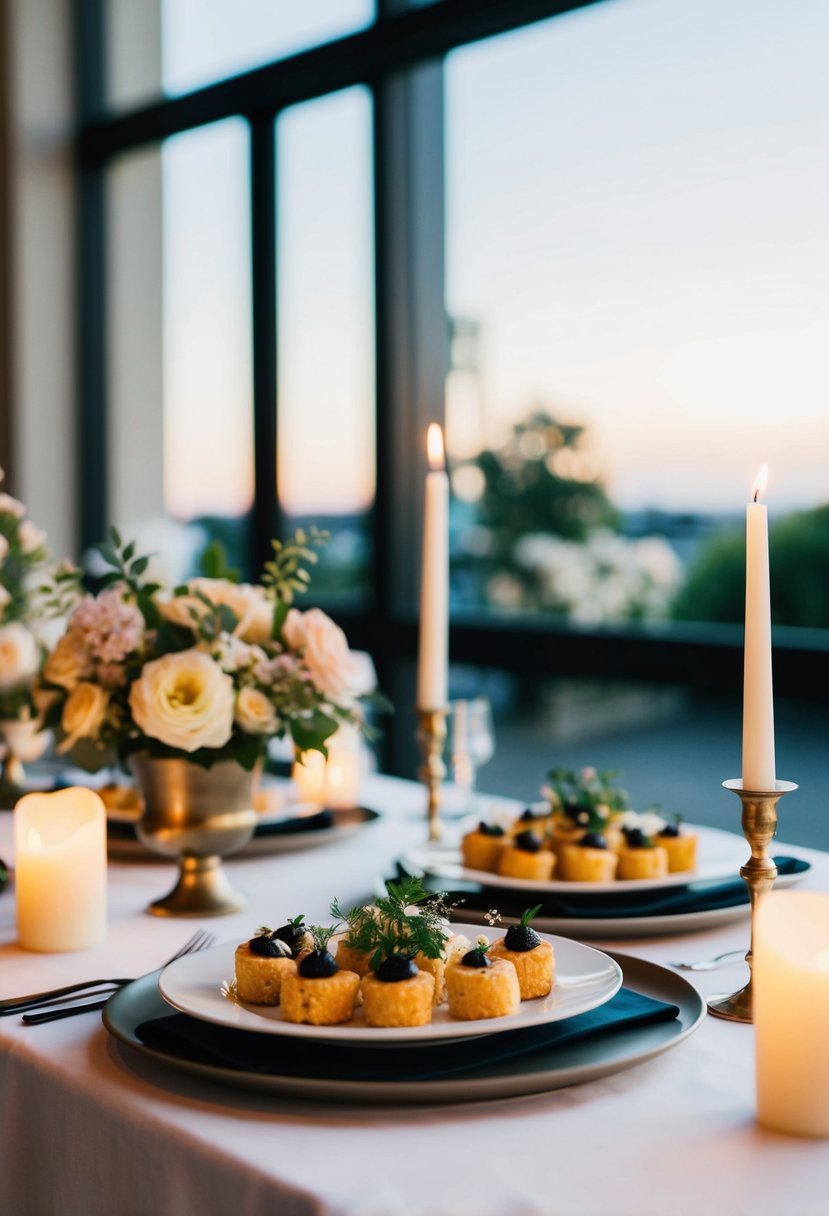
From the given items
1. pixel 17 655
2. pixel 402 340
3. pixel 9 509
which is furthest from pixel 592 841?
pixel 402 340

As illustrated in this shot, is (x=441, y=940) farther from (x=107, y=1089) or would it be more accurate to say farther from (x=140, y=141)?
(x=140, y=141)

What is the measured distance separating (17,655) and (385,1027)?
1003 mm

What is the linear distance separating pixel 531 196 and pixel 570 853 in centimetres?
196

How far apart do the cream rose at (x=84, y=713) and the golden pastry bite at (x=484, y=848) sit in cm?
41

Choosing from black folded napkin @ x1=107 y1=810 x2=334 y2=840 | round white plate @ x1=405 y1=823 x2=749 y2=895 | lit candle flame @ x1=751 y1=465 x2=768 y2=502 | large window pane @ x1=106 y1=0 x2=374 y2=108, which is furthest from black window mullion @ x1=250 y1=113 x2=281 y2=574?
lit candle flame @ x1=751 y1=465 x2=768 y2=502

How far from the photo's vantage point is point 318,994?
0.89m

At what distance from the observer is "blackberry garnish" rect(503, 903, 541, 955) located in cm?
94

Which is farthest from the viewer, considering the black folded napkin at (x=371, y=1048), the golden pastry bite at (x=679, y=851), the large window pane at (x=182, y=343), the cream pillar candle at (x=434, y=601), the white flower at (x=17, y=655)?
the large window pane at (x=182, y=343)

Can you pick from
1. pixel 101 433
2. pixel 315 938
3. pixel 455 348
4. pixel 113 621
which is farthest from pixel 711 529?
pixel 101 433

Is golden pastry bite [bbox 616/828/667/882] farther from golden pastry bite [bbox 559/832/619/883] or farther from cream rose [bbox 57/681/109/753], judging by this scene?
cream rose [bbox 57/681/109/753]

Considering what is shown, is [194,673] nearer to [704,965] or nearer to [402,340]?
[704,965]

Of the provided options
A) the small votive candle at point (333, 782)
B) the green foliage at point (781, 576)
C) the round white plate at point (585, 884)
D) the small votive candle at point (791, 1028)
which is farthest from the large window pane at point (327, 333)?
the small votive candle at point (791, 1028)

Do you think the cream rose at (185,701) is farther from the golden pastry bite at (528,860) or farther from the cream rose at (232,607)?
the golden pastry bite at (528,860)

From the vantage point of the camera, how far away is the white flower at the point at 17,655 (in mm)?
1707
